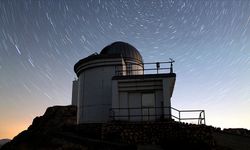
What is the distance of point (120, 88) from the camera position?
18547 millimetres

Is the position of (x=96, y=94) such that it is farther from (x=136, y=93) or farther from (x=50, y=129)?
(x=50, y=129)

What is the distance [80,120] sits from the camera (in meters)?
22.0

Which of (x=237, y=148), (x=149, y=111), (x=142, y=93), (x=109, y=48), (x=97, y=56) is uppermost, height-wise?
(x=109, y=48)

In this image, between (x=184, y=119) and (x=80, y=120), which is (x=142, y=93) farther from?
(x=80, y=120)

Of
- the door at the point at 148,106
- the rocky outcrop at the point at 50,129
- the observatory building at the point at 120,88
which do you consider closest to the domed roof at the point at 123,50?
the observatory building at the point at 120,88

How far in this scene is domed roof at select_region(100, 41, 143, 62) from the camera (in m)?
24.2

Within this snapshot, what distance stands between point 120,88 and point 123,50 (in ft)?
22.4

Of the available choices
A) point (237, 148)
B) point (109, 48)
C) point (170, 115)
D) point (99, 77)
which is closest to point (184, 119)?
point (170, 115)

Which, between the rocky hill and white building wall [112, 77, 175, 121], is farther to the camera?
white building wall [112, 77, 175, 121]

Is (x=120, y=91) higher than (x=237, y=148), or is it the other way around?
(x=120, y=91)

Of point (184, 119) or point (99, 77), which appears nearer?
point (184, 119)

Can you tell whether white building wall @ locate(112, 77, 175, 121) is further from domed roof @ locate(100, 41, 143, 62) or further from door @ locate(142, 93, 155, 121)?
domed roof @ locate(100, 41, 143, 62)

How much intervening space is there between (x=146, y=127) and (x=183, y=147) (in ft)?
8.74

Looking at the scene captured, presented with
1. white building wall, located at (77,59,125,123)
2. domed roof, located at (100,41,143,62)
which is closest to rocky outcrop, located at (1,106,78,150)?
white building wall, located at (77,59,125,123)
